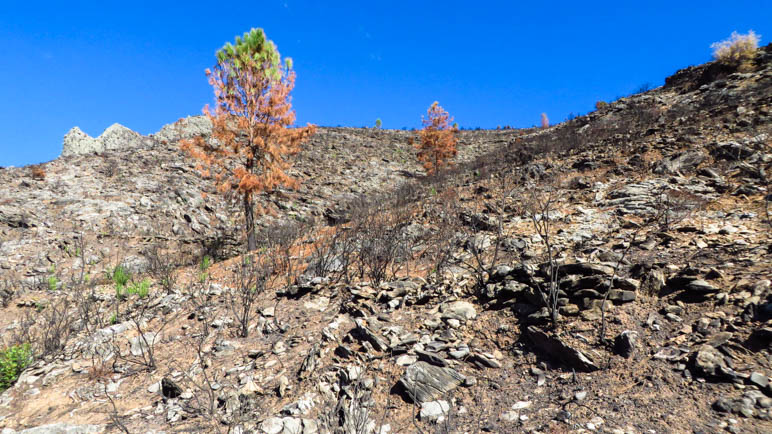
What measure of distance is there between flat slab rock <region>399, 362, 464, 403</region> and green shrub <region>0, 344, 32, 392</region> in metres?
4.94

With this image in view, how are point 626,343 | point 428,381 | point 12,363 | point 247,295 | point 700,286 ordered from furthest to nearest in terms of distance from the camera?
point 247,295, point 12,363, point 700,286, point 428,381, point 626,343

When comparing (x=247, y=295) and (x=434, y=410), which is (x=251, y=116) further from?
(x=434, y=410)

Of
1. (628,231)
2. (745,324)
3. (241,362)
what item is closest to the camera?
(745,324)

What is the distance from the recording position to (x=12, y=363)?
13.5ft

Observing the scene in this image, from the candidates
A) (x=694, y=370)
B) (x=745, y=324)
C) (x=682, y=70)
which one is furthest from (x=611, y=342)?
(x=682, y=70)

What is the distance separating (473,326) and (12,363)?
5817 millimetres

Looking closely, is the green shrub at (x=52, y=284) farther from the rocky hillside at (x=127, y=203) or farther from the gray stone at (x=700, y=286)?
the gray stone at (x=700, y=286)

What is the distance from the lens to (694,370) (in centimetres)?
265

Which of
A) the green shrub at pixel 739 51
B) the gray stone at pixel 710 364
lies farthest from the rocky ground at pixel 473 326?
the green shrub at pixel 739 51

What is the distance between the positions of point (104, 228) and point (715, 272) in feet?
53.3

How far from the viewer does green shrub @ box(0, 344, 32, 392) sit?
4.07 metres

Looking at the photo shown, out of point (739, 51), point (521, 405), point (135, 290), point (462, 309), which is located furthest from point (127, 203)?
point (739, 51)

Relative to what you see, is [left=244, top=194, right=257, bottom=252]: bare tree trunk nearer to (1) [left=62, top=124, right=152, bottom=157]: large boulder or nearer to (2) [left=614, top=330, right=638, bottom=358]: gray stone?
(2) [left=614, top=330, right=638, bottom=358]: gray stone

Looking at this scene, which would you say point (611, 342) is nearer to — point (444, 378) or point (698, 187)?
point (444, 378)
